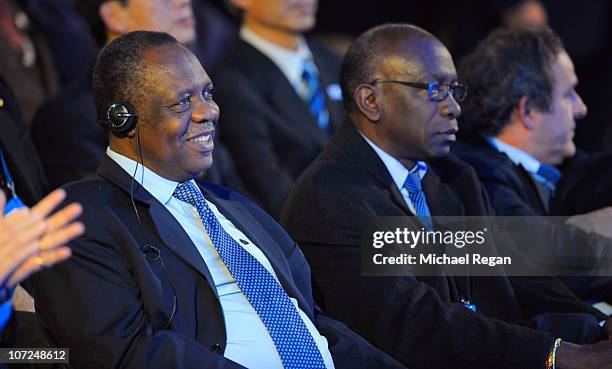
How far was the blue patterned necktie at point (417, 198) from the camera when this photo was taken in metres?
3.59

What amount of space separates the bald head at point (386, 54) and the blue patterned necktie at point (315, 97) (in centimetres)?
149

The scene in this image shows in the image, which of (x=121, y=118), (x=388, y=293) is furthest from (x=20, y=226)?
(x=388, y=293)

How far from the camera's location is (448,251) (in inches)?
Answer: 138

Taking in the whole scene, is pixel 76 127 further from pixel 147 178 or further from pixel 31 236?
pixel 31 236

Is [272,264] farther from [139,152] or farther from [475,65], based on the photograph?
[475,65]

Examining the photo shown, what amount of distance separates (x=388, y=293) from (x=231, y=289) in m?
0.55

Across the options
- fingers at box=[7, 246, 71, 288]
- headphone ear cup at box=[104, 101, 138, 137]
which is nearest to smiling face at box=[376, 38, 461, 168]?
headphone ear cup at box=[104, 101, 138, 137]

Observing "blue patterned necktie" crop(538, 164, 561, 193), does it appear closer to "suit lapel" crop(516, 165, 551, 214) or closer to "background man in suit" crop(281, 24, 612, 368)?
"suit lapel" crop(516, 165, 551, 214)

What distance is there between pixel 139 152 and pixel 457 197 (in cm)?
129

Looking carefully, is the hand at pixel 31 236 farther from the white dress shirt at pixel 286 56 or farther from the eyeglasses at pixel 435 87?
the white dress shirt at pixel 286 56

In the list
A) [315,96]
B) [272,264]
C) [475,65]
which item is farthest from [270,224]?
[315,96]

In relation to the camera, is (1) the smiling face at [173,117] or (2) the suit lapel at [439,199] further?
(2) the suit lapel at [439,199]

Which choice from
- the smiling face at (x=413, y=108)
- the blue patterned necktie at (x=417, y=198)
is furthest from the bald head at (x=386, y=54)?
the blue patterned necktie at (x=417, y=198)

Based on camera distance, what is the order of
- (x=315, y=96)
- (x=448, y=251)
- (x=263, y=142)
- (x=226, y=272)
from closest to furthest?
(x=226, y=272)
(x=448, y=251)
(x=263, y=142)
(x=315, y=96)
